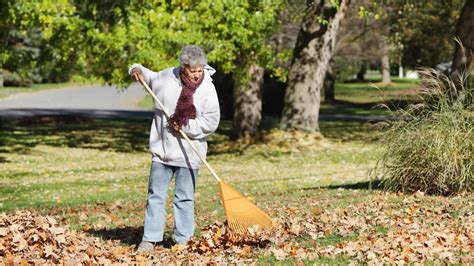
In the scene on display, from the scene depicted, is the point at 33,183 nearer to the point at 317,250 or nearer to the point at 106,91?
the point at 317,250

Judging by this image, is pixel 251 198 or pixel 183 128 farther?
pixel 251 198

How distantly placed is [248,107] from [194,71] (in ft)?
51.8

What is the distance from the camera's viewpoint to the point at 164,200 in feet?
26.3

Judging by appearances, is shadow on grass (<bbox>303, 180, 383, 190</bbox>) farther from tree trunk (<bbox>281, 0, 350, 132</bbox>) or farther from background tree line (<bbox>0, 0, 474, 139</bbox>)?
tree trunk (<bbox>281, 0, 350, 132</bbox>)

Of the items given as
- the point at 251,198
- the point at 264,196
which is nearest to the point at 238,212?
the point at 251,198

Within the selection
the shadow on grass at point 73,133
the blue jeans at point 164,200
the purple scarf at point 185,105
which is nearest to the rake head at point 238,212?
the blue jeans at point 164,200

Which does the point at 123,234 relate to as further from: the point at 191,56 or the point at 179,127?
the point at 191,56

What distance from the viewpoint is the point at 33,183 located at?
51.3 ft

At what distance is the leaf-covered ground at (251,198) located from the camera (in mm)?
A: 7230

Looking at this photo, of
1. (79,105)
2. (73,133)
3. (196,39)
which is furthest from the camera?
(79,105)

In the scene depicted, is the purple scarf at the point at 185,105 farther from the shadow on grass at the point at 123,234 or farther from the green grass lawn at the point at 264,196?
the shadow on grass at the point at 123,234

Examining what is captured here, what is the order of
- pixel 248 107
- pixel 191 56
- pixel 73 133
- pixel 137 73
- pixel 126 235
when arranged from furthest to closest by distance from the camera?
pixel 73 133 → pixel 248 107 → pixel 126 235 → pixel 137 73 → pixel 191 56

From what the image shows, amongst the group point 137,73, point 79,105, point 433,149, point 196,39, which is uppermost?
point 196,39

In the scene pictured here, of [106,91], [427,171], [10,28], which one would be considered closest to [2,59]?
[10,28]
